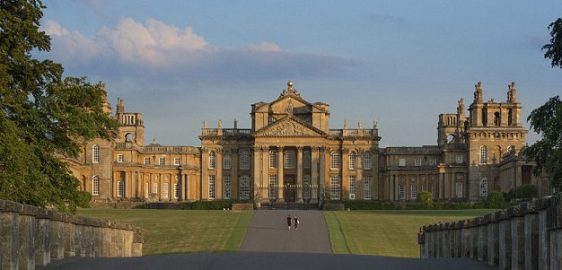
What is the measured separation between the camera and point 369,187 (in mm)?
152250

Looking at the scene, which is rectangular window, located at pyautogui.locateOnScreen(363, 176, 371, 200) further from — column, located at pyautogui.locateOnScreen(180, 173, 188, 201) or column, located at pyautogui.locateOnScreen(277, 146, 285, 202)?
column, located at pyautogui.locateOnScreen(180, 173, 188, 201)

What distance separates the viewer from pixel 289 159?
152m

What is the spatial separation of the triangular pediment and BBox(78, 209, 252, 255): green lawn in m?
48.2

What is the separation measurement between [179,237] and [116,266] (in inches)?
1799

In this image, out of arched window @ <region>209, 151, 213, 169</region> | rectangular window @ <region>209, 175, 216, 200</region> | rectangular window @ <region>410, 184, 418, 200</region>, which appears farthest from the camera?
arched window @ <region>209, 151, 213, 169</region>

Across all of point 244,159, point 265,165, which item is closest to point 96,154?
point 244,159

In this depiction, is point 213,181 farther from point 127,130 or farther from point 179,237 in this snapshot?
point 179,237

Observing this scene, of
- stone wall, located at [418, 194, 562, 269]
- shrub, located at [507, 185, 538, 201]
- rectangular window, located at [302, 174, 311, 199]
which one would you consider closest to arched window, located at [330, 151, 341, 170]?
rectangular window, located at [302, 174, 311, 199]

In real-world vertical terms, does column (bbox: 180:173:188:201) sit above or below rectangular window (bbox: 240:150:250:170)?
below

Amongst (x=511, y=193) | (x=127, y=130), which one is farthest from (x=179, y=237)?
(x=127, y=130)

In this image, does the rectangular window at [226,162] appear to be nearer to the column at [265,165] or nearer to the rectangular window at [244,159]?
the rectangular window at [244,159]

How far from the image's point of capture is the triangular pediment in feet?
487

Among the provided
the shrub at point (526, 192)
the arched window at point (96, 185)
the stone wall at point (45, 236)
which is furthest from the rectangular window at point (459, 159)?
the stone wall at point (45, 236)

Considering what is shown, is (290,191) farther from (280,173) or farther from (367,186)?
(367,186)
